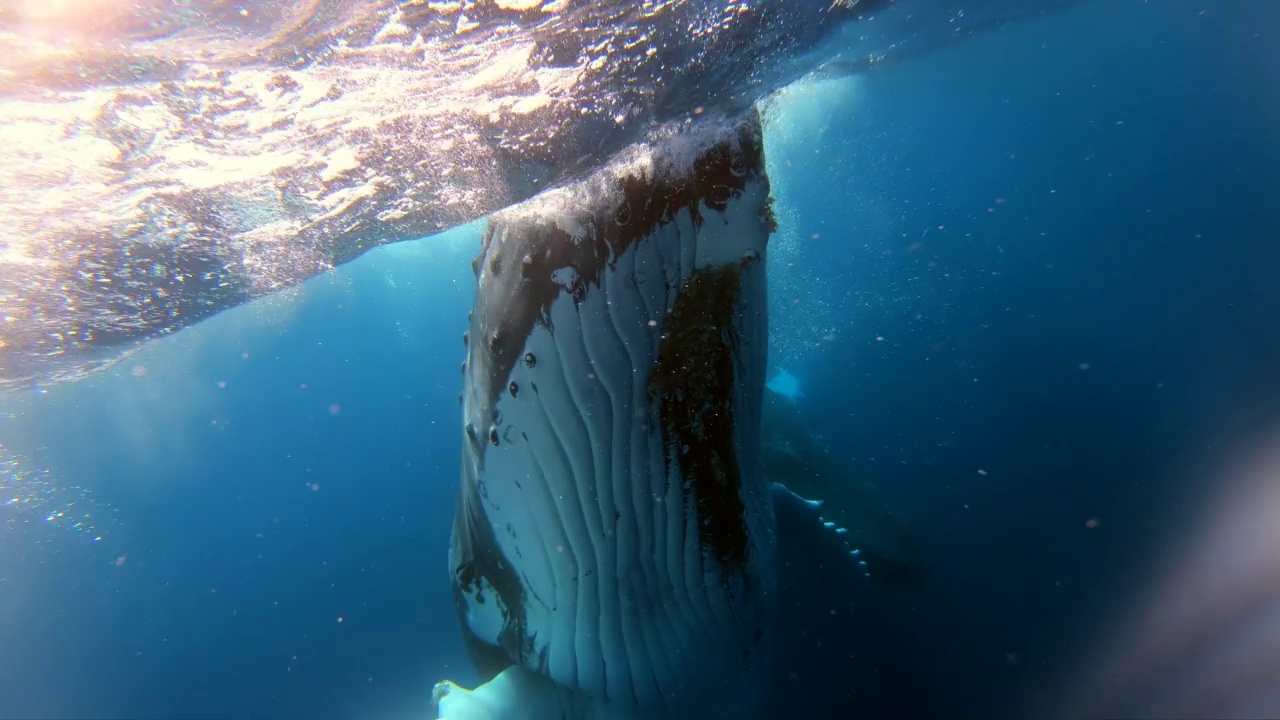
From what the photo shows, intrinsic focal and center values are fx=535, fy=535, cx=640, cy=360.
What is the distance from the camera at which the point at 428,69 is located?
4262mm

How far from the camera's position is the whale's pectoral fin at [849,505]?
25.1ft

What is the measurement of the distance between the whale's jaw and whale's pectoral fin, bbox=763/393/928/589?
396 cm

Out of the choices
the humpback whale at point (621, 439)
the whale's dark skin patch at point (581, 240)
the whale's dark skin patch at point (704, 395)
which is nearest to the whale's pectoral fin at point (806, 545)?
the humpback whale at point (621, 439)

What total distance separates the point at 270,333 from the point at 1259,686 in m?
59.2

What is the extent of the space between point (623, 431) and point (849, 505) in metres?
6.68

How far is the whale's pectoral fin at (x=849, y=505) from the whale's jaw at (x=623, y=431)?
396 centimetres

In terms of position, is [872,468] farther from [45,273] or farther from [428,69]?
[45,273]

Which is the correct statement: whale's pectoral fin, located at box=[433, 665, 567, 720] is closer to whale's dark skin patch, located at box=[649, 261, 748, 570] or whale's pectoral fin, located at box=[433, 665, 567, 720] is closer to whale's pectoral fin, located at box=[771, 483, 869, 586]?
whale's dark skin patch, located at box=[649, 261, 748, 570]

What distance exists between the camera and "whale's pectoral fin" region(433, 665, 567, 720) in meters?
3.32

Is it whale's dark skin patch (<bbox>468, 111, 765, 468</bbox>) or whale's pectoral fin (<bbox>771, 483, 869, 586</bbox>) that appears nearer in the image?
whale's dark skin patch (<bbox>468, 111, 765, 468</bbox>)

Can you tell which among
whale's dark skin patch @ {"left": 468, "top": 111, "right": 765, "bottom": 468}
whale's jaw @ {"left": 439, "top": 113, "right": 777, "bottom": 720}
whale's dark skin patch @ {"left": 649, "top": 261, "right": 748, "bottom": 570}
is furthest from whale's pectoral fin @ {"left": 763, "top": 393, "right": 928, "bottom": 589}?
whale's dark skin patch @ {"left": 468, "top": 111, "right": 765, "bottom": 468}

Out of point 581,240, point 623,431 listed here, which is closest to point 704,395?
point 623,431

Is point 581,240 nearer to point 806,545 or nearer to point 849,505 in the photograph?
point 806,545

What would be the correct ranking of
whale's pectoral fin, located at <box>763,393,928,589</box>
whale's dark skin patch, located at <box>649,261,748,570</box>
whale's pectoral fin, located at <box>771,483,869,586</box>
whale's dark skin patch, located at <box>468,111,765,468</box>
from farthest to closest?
whale's pectoral fin, located at <box>763,393,928,589</box>
whale's pectoral fin, located at <box>771,483,869,586</box>
whale's dark skin patch, located at <box>649,261,748,570</box>
whale's dark skin patch, located at <box>468,111,765,468</box>
